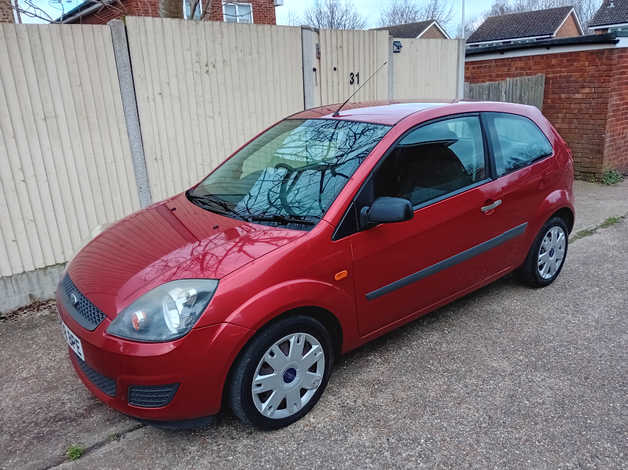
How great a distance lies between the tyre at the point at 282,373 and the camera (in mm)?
2484

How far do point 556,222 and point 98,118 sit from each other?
4109mm

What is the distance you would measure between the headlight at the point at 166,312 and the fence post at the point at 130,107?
2.69 metres

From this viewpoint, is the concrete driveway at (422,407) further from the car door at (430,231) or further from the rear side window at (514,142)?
the rear side window at (514,142)

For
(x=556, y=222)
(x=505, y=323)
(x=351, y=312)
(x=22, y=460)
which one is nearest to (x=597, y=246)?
(x=556, y=222)

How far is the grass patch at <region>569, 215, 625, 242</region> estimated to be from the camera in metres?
5.79

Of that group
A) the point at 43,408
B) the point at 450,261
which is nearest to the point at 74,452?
the point at 43,408

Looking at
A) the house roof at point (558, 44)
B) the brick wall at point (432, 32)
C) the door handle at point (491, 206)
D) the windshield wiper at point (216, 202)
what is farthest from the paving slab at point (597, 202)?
the brick wall at point (432, 32)

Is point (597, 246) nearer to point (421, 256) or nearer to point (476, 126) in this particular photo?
point (476, 126)

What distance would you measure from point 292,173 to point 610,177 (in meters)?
7.75

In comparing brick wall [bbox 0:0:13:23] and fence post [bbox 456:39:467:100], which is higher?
brick wall [bbox 0:0:13:23]

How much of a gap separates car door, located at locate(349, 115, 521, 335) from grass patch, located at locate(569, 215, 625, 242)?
2.57 m

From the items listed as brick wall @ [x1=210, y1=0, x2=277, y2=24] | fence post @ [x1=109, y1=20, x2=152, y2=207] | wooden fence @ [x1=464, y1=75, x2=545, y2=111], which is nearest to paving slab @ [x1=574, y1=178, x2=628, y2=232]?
wooden fence @ [x1=464, y1=75, x2=545, y2=111]

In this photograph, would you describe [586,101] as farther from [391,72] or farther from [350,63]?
[350,63]

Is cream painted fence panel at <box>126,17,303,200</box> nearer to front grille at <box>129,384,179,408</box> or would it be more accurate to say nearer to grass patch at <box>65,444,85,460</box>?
grass patch at <box>65,444,85,460</box>
